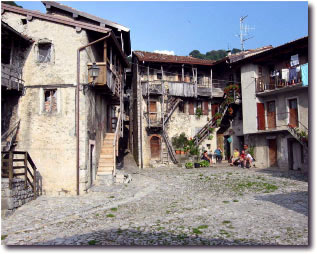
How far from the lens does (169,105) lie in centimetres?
2692

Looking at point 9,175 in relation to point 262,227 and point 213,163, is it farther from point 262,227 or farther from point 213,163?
point 213,163

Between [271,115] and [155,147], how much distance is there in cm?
1005

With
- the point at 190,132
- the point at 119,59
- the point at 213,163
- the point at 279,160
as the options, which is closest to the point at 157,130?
the point at 190,132

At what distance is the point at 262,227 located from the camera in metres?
8.42

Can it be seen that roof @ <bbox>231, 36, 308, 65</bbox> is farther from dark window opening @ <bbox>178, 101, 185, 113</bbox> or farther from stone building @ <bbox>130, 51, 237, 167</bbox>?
dark window opening @ <bbox>178, 101, 185, 113</bbox>

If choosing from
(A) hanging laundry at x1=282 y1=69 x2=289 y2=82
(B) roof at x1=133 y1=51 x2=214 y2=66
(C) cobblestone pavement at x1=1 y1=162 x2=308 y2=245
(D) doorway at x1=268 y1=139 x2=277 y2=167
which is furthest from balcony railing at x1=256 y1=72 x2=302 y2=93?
(C) cobblestone pavement at x1=1 y1=162 x2=308 y2=245

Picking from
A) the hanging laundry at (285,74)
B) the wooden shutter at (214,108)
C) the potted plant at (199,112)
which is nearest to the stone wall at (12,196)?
the hanging laundry at (285,74)

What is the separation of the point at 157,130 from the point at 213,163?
5.88 metres

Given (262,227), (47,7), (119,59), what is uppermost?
(47,7)

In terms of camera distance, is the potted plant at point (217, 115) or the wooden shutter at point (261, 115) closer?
the wooden shutter at point (261, 115)

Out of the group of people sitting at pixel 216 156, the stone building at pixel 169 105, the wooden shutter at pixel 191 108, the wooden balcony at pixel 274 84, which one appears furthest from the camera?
the wooden shutter at pixel 191 108

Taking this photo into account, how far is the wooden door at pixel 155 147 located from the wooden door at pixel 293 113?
1099 cm

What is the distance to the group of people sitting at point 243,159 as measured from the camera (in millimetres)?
23500

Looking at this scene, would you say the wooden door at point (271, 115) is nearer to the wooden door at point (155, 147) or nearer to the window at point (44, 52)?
the wooden door at point (155, 147)
